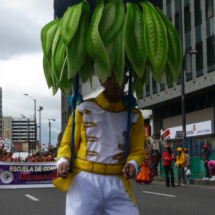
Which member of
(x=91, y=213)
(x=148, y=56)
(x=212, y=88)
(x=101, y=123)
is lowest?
(x=91, y=213)

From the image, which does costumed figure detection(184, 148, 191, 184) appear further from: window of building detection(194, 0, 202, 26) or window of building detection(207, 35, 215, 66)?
window of building detection(194, 0, 202, 26)

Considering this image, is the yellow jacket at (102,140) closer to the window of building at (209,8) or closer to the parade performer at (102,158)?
the parade performer at (102,158)

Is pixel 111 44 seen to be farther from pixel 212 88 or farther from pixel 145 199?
pixel 212 88

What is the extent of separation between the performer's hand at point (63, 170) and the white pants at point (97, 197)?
0.11m

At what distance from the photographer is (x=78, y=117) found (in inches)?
150

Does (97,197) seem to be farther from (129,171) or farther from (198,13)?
(198,13)

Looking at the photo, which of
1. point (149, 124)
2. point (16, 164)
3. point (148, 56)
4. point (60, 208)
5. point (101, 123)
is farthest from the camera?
point (149, 124)

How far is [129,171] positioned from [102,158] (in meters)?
0.23

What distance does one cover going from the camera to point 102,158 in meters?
3.71

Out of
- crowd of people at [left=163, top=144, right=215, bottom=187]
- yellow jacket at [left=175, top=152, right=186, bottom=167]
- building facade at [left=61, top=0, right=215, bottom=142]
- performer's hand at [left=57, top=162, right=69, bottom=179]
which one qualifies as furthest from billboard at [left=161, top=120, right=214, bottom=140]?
A: performer's hand at [left=57, top=162, right=69, bottom=179]

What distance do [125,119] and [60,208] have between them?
7442 millimetres

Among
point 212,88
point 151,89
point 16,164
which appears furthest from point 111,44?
point 151,89

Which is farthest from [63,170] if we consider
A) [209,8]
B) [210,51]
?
[209,8]

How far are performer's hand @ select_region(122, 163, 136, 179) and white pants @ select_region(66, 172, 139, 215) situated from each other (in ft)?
0.35
